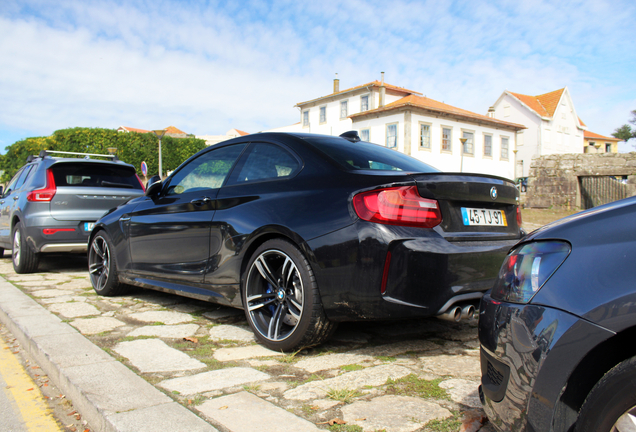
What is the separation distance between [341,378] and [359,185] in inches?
41.8

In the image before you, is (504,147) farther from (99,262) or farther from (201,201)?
(201,201)

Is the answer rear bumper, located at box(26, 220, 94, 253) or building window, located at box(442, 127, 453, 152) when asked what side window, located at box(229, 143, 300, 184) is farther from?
building window, located at box(442, 127, 453, 152)

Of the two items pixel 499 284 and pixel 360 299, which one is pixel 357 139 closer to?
pixel 360 299

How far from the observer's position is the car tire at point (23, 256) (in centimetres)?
651

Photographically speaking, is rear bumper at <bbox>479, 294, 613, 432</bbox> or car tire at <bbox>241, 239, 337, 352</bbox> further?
car tire at <bbox>241, 239, 337, 352</bbox>

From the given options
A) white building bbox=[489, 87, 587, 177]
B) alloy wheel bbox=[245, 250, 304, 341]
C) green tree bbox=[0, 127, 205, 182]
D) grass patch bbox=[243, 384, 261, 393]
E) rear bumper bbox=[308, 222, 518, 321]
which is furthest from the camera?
green tree bbox=[0, 127, 205, 182]

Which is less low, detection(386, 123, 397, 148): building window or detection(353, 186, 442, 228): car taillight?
detection(386, 123, 397, 148): building window

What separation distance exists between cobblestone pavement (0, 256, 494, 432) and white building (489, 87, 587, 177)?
4292 centimetres

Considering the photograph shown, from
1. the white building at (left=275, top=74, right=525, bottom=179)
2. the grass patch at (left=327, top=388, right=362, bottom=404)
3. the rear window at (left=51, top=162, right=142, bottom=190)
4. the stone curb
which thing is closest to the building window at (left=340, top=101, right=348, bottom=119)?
the white building at (left=275, top=74, right=525, bottom=179)

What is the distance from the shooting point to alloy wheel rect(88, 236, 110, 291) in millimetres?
5031

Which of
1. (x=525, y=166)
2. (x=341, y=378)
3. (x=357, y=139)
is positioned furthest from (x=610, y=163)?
(x=525, y=166)

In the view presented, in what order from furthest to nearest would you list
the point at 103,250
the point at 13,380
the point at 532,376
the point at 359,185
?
the point at 103,250
the point at 13,380
the point at 359,185
the point at 532,376

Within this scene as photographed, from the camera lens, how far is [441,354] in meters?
3.01

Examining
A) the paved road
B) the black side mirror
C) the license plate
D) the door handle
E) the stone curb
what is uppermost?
the black side mirror
